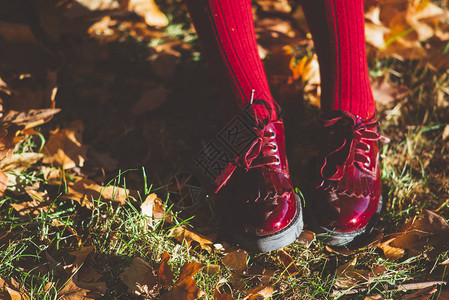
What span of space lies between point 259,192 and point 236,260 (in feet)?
0.78

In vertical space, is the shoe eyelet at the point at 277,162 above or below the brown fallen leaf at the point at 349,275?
above

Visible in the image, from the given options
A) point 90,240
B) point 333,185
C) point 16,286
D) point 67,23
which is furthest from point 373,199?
point 67,23

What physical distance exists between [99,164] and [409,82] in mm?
1466

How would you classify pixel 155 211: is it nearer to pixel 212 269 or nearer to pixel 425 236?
pixel 212 269

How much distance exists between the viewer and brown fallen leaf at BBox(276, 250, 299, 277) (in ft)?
4.09

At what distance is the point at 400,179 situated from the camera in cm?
146

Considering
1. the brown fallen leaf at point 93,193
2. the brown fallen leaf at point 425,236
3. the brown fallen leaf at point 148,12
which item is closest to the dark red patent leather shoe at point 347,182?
the brown fallen leaf at point 425,236

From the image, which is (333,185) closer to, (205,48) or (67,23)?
(205,48)

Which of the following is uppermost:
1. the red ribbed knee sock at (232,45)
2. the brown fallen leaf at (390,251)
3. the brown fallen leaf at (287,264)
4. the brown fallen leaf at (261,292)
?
the red ribbed knee sock at (232,45)

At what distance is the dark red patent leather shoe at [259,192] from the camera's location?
121cm

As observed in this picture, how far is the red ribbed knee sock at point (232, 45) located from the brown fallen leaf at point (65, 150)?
2.01ft

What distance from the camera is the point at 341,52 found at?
1.26 m

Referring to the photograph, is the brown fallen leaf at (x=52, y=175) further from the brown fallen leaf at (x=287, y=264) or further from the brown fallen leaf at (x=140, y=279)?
the brown fallen leaf at (x=287, y=264)

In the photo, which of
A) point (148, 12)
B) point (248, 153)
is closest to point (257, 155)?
point (248, 153)
